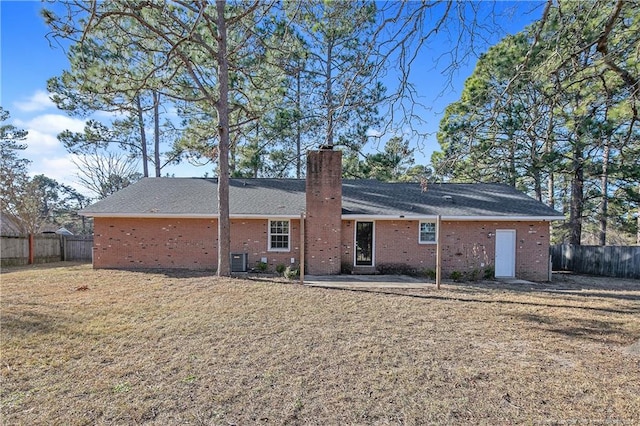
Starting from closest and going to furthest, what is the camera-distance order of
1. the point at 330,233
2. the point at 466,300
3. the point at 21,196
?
the point at 466,300
the point at 330,233
the point at 21,196

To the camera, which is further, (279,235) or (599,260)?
(599,260)

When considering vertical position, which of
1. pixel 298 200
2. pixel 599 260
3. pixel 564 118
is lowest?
pixel 599 260

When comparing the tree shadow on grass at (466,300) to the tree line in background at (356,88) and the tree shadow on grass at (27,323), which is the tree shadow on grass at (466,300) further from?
the tree shadow on grass at (27,323)

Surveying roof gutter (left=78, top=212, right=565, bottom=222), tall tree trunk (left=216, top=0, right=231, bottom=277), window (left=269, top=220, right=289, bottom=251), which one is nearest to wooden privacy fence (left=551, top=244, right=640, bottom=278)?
roof gutter (left=78, top=212, right=565, bottom=222)

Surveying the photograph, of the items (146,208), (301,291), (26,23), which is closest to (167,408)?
(301,291)

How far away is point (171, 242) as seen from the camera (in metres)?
13.0

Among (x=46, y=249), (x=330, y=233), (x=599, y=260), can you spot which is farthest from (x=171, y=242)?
(x=599, y=260)

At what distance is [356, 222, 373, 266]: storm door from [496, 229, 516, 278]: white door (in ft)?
16.4

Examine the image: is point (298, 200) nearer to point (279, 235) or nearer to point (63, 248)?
point (279, 235)

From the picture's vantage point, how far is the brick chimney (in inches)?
480

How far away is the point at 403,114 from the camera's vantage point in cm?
444

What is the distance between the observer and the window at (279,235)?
12906mm

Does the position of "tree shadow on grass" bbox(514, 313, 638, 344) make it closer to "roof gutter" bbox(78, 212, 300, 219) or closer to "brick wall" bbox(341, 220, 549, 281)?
"brick wall" bbox(341, 220, 549, 281)

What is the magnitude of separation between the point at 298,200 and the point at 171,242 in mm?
5487
